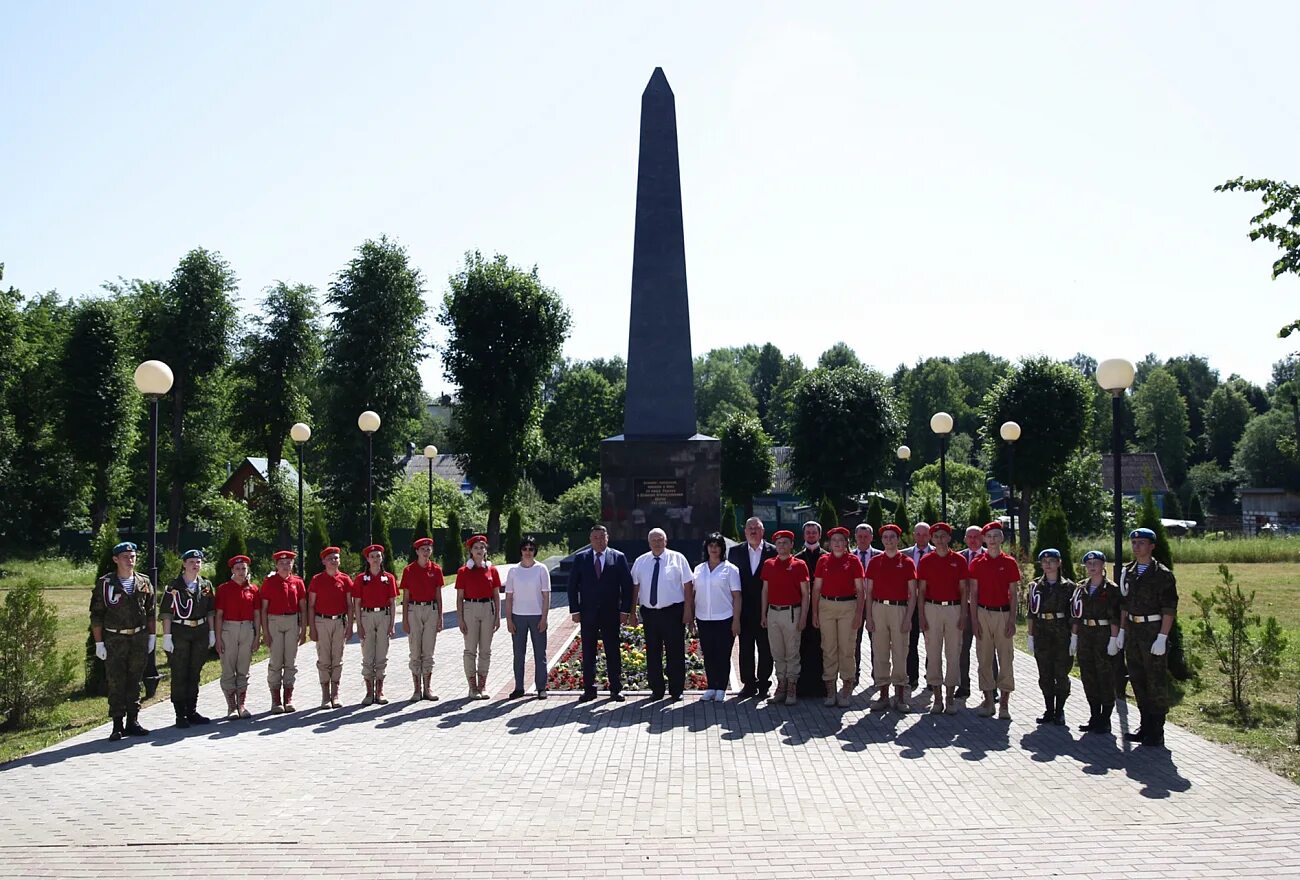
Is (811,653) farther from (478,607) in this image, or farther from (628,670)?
(478,607)

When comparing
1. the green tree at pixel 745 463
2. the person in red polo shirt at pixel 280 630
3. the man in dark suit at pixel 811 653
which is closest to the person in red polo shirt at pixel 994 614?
the man in dark suit at pixel 811 653

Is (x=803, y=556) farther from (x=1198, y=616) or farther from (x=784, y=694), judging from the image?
(x=1198, y=616)

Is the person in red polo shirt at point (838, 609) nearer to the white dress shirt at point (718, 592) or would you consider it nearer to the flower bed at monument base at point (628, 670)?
the white dress shirt at point (718, 592)

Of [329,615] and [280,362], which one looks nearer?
[329,615]

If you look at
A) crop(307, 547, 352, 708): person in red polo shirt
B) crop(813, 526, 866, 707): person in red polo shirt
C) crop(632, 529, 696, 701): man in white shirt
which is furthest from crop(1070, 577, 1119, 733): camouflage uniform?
crop(307, 547, 352, 708): person in red polo shirt

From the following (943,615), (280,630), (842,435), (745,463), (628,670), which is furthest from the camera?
(745,463)

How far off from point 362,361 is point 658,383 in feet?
66.9

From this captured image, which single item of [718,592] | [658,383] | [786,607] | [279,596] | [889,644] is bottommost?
[889,644]

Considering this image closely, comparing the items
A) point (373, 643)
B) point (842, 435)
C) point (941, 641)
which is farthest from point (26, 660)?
point (842, 435)

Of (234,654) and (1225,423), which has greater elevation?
(1225,423)

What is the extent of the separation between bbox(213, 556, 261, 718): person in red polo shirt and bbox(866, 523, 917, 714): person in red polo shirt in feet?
A: 18.9

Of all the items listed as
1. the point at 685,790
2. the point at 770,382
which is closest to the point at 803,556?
the point at 685,790

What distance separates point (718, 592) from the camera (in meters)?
9.35

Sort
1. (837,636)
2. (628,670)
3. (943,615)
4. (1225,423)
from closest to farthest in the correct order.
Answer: (943,615) → (837,636) → (628,670) → (1225,423)
